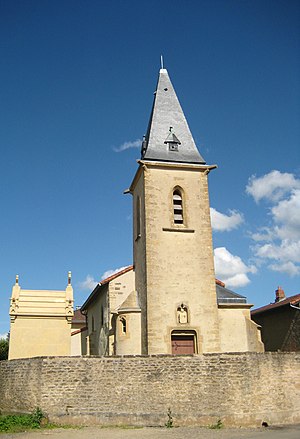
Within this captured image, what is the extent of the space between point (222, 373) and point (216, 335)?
13.9ft

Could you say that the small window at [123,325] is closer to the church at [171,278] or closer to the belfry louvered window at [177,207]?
the church at [171,278]

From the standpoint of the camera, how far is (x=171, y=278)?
19.1 metres

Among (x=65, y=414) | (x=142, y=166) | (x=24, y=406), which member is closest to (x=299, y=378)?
(x=65, y=414)

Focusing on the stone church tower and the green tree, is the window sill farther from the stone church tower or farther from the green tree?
the green tree

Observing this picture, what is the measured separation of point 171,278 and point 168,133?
7711 millimetres

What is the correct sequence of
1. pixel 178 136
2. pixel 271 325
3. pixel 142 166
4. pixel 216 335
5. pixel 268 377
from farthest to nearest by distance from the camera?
pixel 271 325 < pixel 178 136 < pixel 142 166 < pixel 216 335 < pixel 268 377

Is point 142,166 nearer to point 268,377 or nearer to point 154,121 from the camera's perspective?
point 154,121

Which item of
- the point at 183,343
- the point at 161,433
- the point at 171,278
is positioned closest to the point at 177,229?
the point at 171,278

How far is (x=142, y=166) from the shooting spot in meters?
20.6

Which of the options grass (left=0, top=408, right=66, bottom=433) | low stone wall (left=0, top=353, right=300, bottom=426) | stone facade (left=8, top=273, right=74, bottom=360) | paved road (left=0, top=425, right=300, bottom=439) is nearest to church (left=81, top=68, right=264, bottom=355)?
stone facade (left=8, top=273, right=74, bottom=360)

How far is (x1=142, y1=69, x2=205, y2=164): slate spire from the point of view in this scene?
21.5 metres

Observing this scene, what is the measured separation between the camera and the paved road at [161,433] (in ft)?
39.3

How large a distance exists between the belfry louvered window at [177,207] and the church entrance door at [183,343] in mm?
5094

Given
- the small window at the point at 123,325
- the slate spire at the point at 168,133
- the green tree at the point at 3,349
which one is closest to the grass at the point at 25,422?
the small window at the point at 123,325
